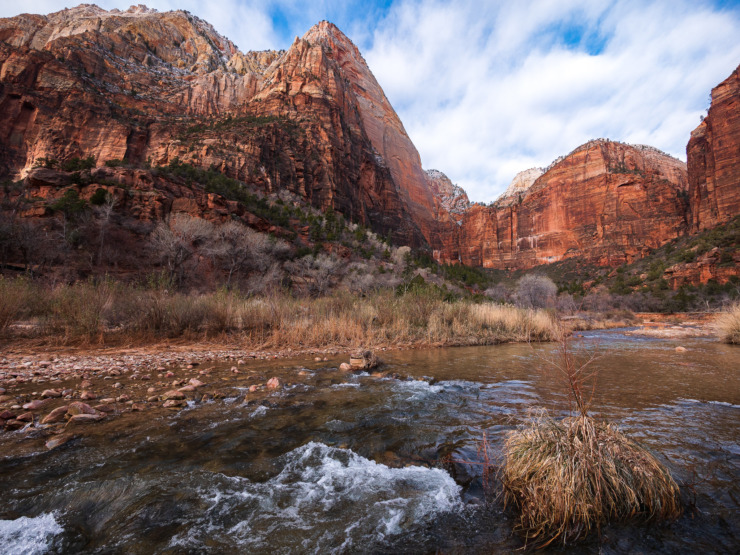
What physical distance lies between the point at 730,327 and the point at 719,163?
61.3 m

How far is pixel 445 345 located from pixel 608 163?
97515 mm

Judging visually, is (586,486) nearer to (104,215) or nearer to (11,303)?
(11,303)

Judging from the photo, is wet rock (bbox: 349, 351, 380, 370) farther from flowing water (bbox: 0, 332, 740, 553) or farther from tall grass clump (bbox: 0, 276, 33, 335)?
tall grass clump (bbox: 0, 276, 33, 335)

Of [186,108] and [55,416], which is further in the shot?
[186,108]

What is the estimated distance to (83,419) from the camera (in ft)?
11.7

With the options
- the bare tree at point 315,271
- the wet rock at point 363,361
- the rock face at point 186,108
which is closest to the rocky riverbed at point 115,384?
the wet rock at point 363,361

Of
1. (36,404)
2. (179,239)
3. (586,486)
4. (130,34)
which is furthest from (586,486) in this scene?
(130,34)

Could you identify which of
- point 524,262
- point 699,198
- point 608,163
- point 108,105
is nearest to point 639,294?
point 699,198

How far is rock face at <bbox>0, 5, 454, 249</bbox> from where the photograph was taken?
41969mm

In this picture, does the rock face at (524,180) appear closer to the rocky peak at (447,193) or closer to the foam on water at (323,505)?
the rocky peak at (447,193)

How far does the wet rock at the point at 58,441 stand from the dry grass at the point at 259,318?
19.9ft

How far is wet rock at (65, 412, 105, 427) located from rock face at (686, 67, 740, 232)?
221 feet

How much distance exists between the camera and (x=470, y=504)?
7.52 ft

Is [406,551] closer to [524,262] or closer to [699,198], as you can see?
[699,198]
